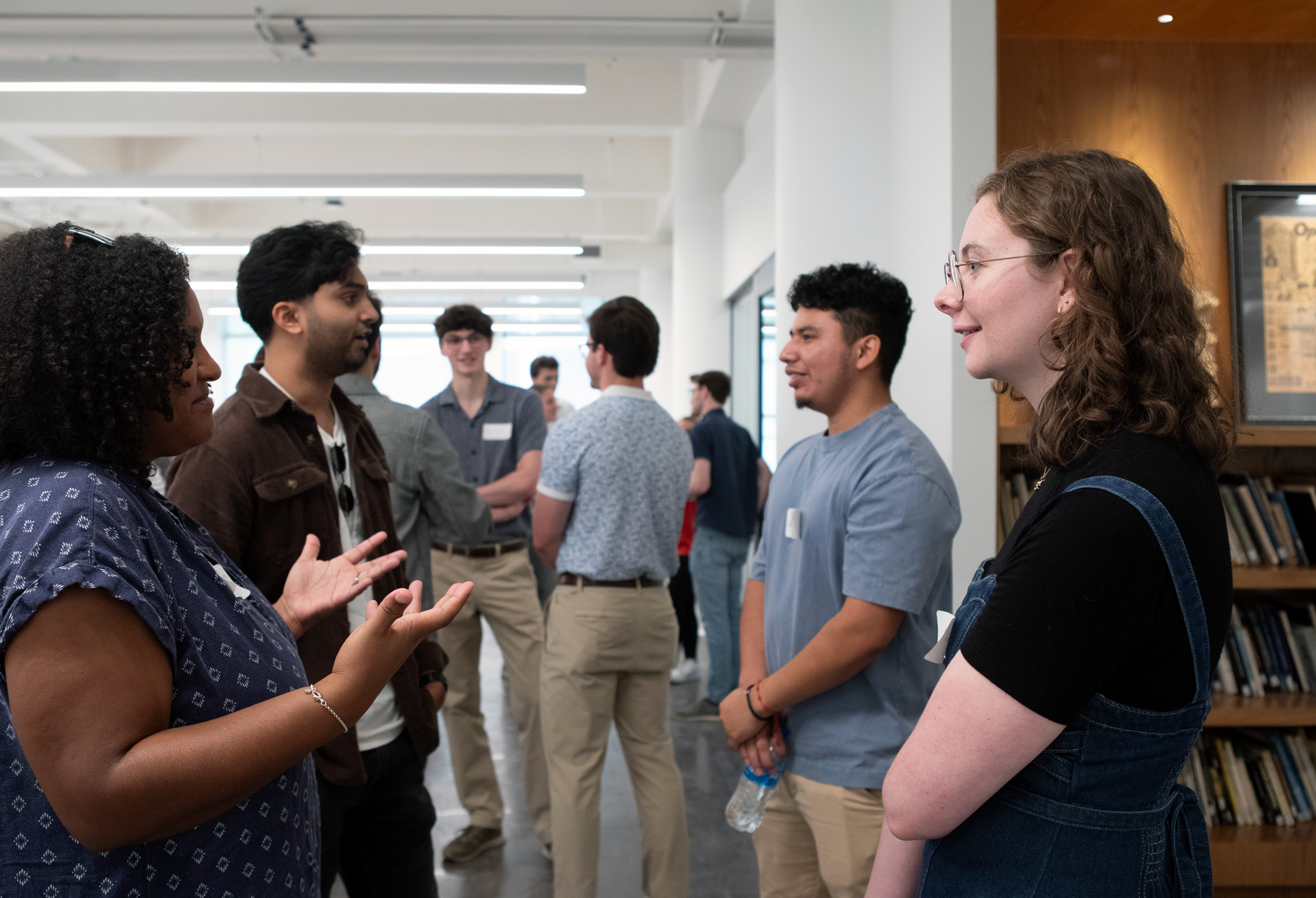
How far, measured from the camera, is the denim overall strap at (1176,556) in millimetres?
846

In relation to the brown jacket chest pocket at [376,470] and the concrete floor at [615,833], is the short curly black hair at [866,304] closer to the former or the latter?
the brown jacket chest pocket at [376,470]

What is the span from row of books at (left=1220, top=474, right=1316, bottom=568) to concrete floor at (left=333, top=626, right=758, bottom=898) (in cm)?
182

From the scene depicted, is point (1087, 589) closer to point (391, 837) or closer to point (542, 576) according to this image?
point (391, 837)

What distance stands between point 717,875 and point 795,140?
8.84ft

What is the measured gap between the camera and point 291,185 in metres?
6.93

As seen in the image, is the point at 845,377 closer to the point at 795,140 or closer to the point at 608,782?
the point at 795,140

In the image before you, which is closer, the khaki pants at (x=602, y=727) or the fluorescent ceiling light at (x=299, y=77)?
the khaki pants at (x=602, y=727)

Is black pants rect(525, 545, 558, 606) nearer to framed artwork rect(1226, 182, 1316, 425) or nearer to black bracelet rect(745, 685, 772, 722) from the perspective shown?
black bracelet rect(745, 685, 772, 722)

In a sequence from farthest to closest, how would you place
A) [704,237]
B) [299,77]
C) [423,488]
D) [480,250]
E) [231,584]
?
[480,250], [704,237], [299,77], [423,488], [231,584]

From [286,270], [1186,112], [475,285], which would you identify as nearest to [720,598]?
[1186,112]

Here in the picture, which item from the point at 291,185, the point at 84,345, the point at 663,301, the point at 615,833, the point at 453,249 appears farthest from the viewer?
the point at 663,301

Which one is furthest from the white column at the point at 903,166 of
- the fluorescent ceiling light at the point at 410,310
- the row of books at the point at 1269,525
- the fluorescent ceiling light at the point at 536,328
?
the fluorescent ceiling light at the point at 536,328

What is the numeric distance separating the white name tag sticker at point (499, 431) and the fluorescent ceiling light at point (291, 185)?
3.47 metres

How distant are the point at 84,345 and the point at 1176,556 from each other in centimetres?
111
